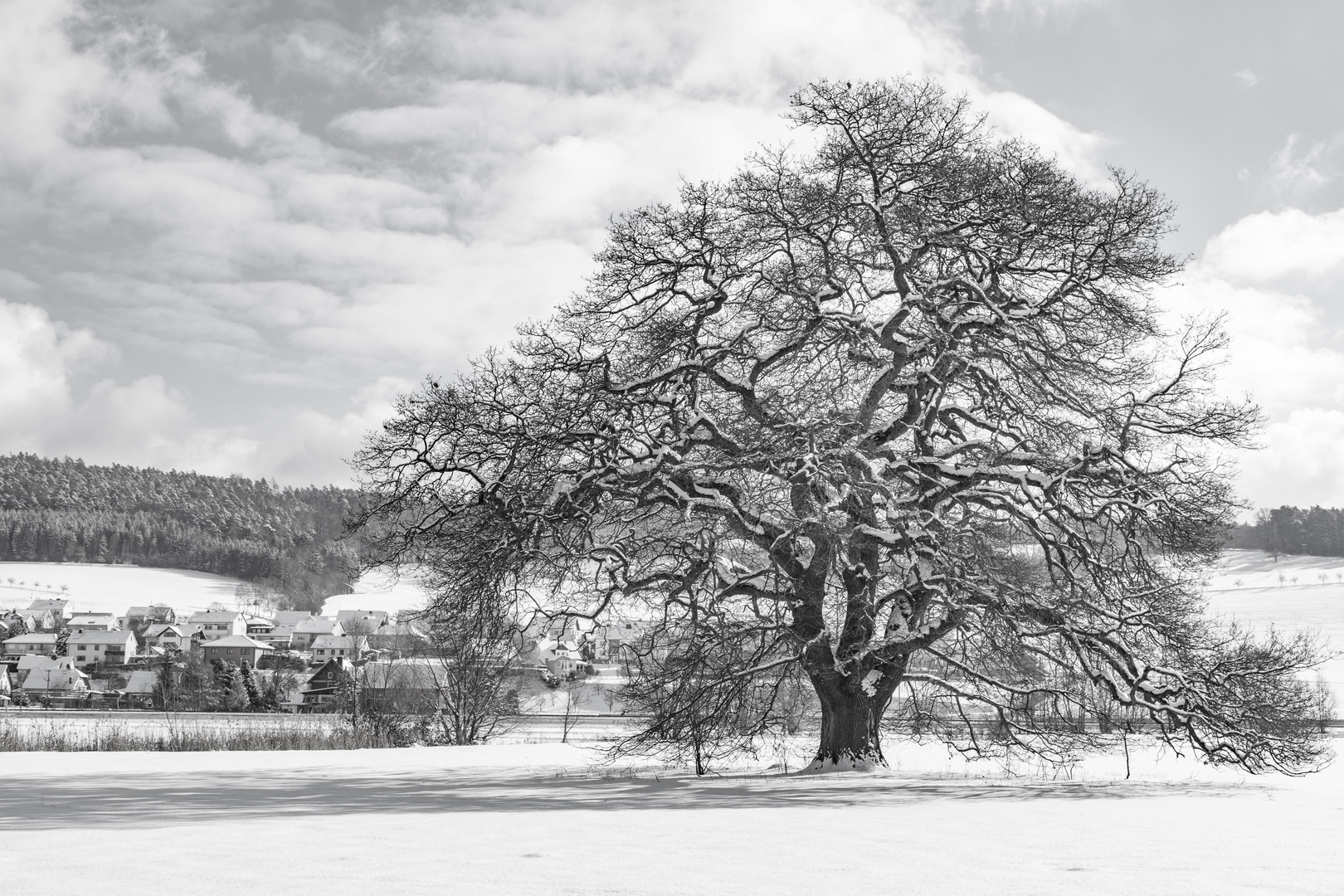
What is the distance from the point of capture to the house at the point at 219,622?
112613 mm

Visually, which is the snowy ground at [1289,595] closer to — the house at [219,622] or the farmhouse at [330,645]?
the farmhouse at [330,645]

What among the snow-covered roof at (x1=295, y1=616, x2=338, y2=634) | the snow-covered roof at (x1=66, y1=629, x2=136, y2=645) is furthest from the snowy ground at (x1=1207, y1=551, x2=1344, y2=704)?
the snow-covered roof at (x1=66, y1=629, x2=136, y2=645)

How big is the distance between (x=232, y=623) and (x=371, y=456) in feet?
365

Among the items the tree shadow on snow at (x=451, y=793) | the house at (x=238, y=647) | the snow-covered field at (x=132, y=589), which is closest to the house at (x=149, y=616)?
the snow-covered field at (x=132, y=589)

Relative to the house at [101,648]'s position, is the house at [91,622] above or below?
above

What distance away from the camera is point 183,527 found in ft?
513

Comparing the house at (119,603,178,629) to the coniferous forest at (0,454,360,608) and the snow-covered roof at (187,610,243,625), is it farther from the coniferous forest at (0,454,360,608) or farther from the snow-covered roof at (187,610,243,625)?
the coniferous forest at (0,454,360,608)

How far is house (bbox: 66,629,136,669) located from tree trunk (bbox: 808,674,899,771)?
9505 cm

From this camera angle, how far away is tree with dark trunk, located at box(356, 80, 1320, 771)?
40.8 ft

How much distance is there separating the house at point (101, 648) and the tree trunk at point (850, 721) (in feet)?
312

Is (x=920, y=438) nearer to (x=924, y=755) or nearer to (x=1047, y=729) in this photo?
(x=1047, y=729)

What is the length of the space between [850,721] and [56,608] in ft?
401

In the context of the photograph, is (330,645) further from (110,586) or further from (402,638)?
(402,638)

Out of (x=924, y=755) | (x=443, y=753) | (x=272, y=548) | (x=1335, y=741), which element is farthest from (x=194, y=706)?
(x=272, y=548)
